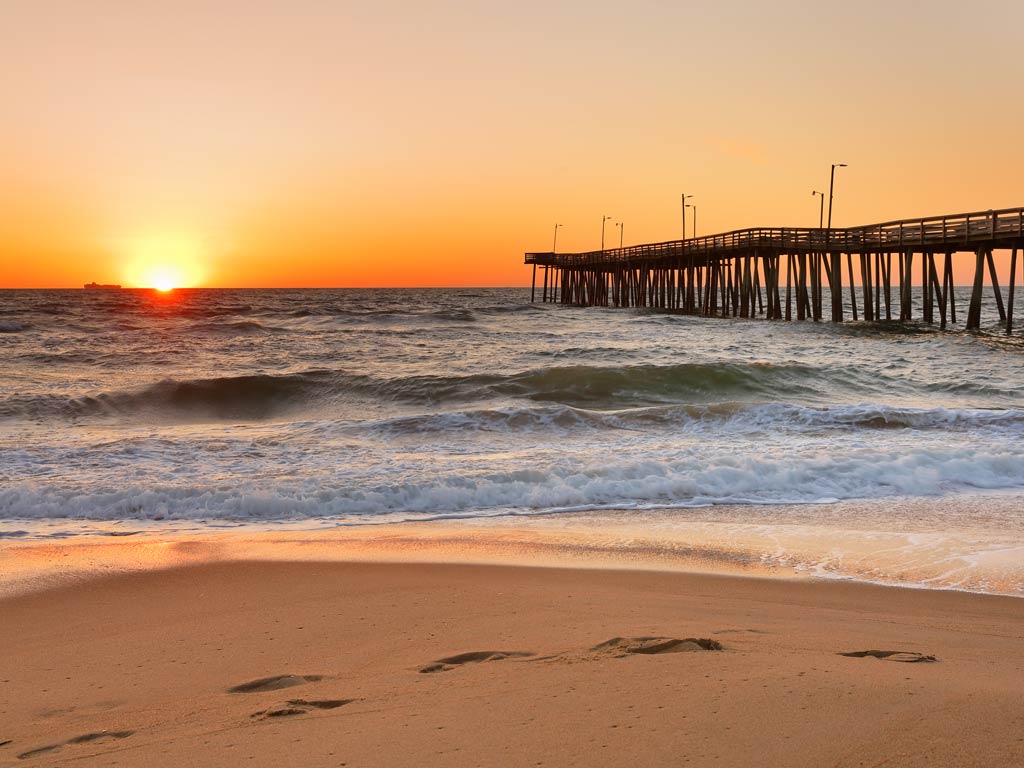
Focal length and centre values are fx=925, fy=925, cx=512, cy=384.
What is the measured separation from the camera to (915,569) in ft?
21.6

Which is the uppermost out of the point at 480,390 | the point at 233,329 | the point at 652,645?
the point at 233,329

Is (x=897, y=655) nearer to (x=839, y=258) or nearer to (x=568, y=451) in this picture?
(x=568, y=451)

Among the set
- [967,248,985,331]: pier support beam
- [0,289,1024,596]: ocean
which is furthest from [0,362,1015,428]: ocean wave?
[967,248,985,331]: pier support beam

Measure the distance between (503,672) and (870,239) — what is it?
37.3m

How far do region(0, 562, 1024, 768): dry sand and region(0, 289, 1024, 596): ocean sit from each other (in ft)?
5.01

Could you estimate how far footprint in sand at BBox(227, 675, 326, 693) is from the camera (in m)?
4.12

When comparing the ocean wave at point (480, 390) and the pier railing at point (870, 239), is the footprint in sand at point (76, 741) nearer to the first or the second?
the ocean wave at point (480, 390)

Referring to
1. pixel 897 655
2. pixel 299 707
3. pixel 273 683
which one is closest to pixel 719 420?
pixel 897 655

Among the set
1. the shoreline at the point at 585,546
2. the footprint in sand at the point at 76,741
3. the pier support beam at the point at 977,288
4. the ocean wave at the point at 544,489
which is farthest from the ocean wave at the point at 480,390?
the footprint in sand at the point at 76,741

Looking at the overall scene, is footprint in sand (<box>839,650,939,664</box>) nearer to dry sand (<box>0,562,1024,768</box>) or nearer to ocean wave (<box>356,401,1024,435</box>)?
dry sand (<box>0,562,1024,768</box>)

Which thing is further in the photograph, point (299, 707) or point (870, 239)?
point (870, 239)

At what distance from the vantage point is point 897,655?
4.35m

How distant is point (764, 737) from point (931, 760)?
0.54 meters

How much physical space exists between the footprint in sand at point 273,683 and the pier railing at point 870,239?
3003 cm
